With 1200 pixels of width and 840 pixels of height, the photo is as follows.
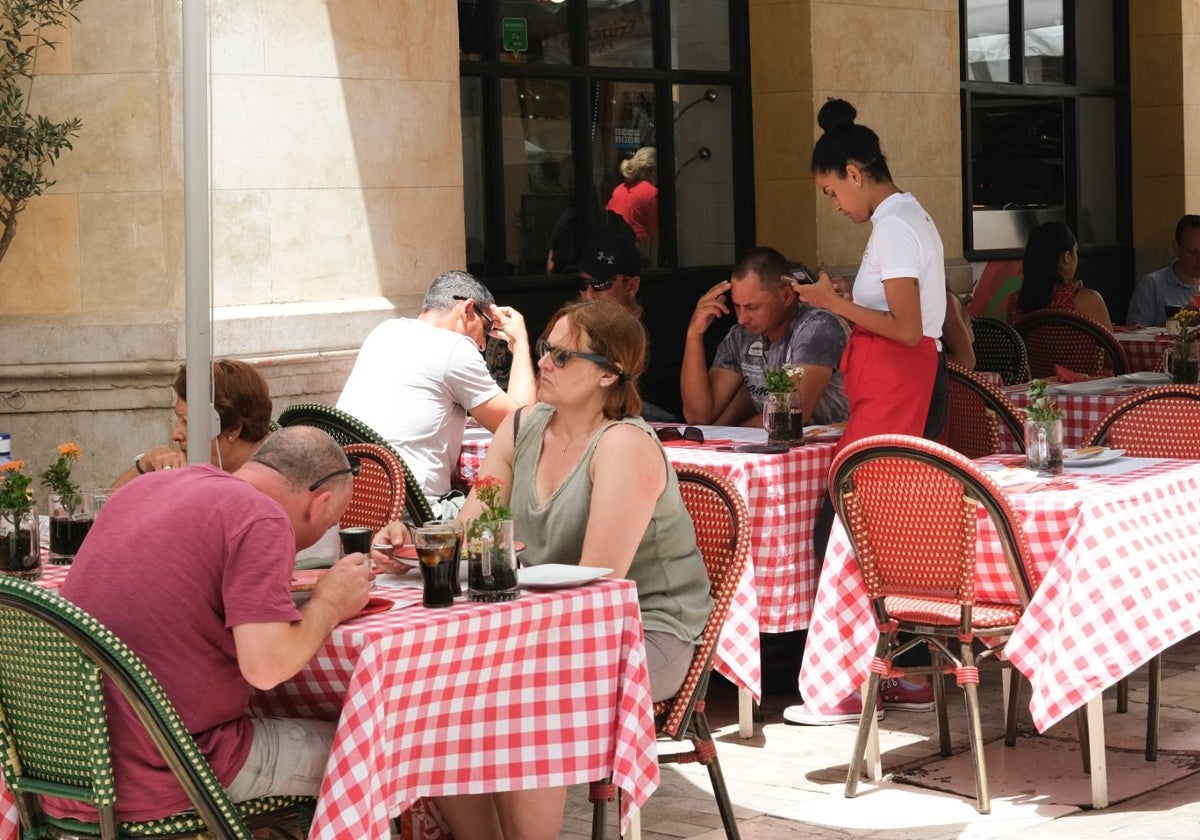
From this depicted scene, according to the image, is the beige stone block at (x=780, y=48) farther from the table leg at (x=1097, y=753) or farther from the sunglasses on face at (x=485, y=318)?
the table leg at (x=1097, y=753)

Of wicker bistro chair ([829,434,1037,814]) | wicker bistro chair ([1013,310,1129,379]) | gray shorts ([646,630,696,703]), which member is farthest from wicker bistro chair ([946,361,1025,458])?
gray shorts ([646,630,696,703])

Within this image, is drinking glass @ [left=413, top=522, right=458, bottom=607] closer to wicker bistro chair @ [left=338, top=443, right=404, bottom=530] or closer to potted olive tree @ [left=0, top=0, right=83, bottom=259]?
wicker bistro chair @ [left=338, top=443, right=404, bottom=530]

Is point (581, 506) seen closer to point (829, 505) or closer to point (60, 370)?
point (829, 505)

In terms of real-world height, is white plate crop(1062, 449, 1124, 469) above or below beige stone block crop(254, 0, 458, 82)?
below

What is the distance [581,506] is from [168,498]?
1.15 m

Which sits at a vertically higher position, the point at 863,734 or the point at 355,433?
the point at 355,433

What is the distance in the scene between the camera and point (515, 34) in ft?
28.8

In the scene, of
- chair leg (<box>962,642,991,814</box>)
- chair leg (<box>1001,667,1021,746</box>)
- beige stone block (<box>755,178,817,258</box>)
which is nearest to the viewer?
chair leg (<box>962,642,991,814</box>)

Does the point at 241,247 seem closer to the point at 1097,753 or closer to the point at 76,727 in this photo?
the point at 1097,753

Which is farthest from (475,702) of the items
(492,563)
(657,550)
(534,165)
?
(534,165)

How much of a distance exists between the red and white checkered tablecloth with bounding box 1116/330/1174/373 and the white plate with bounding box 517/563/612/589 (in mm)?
5724

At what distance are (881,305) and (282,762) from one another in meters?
2.99

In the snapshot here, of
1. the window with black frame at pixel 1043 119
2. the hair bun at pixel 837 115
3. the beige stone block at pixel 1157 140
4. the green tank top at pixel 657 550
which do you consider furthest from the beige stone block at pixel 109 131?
the beige stone block at pixel 1157 140

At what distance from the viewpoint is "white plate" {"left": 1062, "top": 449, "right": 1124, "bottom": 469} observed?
Result: 17.3 ft
